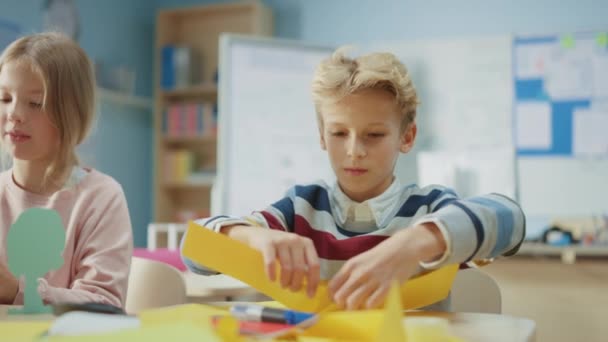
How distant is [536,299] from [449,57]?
2.05 m

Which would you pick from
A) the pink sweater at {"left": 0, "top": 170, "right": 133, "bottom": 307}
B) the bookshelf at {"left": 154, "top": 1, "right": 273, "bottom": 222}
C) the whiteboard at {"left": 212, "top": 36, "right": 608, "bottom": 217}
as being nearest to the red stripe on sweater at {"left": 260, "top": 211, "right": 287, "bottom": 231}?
the pink sweater at {"left": 0, "top": 170, "right": 133, "bottom": 307}

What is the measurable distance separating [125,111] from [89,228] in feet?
13.1

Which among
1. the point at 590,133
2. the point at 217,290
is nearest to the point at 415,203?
the point at 217,290

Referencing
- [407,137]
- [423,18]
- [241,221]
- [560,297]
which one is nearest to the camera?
[241,221]

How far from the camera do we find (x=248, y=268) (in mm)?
744

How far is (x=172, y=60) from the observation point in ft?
16.7

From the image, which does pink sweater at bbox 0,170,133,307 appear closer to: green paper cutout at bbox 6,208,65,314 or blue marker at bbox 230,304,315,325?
green paper cutout at bbox 6,208,65,314

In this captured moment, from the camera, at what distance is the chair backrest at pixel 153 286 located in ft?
4.46

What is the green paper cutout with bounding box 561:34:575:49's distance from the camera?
150 inches

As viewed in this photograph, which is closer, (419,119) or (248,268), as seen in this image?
(248,268)

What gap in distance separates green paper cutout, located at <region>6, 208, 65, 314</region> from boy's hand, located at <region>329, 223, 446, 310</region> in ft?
1.19

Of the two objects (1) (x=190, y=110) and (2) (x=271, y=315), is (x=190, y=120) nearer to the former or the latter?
(1) (x=190, y=110)

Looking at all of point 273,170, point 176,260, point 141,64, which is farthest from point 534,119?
point 141,64

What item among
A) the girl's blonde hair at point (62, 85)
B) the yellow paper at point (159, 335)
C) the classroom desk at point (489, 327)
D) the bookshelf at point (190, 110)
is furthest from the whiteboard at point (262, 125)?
the yellow paper at point (159, 335)
